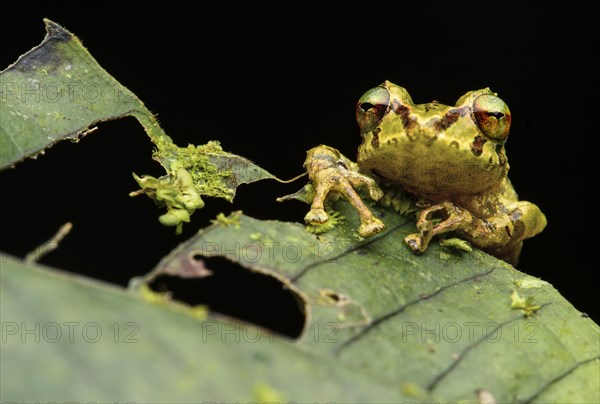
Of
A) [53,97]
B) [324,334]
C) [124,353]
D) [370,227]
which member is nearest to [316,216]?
[370,227]

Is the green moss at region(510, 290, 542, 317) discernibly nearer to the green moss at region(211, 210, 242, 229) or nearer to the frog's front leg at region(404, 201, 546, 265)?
the frog's front leg at region(404, 201, 546, 265)

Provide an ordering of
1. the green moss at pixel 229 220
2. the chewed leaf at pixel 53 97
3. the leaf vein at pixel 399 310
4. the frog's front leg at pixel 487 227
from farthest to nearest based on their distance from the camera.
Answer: the frog's front leg at pixel 487 227, the chewed leaf at pixel 53 97, the green moss at pixel 229 220, the leaf vein at pixel 399 310

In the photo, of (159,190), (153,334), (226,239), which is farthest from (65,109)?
(153,334)

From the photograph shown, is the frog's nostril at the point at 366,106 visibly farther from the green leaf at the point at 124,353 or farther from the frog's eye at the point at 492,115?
the green leaf at the point at 124,353

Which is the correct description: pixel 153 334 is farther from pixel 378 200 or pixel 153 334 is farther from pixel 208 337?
pixel 378 200

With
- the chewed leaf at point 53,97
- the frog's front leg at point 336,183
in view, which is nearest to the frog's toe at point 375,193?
the frog's front leg at point 336,183

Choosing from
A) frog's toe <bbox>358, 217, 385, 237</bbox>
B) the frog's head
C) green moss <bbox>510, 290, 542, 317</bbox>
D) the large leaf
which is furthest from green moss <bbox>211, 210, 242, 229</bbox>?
green moss <bbox>510, 290, 542, 317</bbox>

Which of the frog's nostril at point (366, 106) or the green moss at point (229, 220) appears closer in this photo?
the green moss at point (229, 220)
